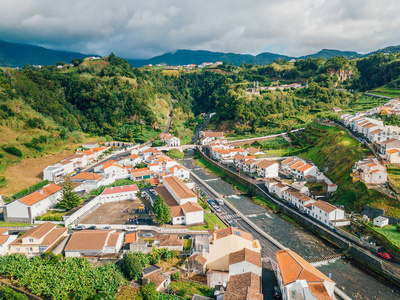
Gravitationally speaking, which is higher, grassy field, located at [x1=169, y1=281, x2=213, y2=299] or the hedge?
the hedge

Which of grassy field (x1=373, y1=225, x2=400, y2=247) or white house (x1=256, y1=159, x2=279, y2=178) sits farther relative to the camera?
white house (x1=256, y1=159, x2=279, y2=178)

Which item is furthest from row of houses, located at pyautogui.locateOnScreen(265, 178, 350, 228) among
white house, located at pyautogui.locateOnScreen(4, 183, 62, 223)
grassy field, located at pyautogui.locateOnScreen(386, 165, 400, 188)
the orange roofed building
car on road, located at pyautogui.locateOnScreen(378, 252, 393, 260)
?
white house, located at pyautogui.locateOnScreen(4, 183, 62, 223)

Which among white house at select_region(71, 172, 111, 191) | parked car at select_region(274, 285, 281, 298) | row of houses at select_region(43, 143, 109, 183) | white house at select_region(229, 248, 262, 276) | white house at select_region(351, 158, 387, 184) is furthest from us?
row of houses at select_region(43, 143, 109, 183)

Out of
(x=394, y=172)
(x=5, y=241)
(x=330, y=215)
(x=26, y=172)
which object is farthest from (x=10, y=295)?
(x=394, y=172)

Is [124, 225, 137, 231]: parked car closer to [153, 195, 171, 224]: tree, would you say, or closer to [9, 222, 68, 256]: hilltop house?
[153, 195, 171, 224]: tree

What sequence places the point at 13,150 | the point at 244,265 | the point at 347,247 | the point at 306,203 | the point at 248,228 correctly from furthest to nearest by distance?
the point at 13,150 → the point at 306,203 → the point at 248,228 → the point at 347,247 → the point at 244,265

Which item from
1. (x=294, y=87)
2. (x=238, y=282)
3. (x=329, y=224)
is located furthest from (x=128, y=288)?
(x=294, y=87)

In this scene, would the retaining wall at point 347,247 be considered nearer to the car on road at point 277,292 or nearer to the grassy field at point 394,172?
the car on road at point 277,292

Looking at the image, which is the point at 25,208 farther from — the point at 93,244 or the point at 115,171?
the point at 115,171
